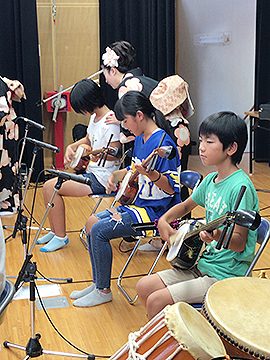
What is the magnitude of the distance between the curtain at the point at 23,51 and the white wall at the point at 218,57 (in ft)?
6.06

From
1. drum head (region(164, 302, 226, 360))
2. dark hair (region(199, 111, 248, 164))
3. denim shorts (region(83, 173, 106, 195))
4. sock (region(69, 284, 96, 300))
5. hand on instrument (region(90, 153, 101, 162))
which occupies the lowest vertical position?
sock (region(69, 284, 96, 300))

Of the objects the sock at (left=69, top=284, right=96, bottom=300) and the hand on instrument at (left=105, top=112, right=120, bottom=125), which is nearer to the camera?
the sock at (left=69, top=284, right=96, bottom=300)

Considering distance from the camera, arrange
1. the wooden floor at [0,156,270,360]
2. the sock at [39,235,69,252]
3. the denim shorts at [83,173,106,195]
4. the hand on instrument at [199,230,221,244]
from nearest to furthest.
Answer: the hand on instrument at [199,230,221,244] → the wooden floor at [0,156,270,360] → the denim shorts at [83,173,106,195] → the sock at [39,235,69,252]

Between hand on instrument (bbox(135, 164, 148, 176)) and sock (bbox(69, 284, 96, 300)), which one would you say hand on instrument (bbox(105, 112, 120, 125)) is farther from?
sock (bbox(69, 284, 96, 300))

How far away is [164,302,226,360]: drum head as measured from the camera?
1267mm

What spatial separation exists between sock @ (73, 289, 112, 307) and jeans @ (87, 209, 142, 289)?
74 millimetres

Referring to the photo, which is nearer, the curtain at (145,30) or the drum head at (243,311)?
the drum head at (243,311)

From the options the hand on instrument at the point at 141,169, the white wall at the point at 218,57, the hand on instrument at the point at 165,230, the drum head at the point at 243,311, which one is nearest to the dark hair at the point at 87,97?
the hand on instrument at the point at 141,169

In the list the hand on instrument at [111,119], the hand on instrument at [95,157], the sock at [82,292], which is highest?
the hand on instrument at [111,119]

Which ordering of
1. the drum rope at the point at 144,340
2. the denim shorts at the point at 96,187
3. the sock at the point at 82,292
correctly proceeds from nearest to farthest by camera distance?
the drum rope at the point at 144,340 → the sock at the point at 82,292 → the denim shorts at the point at 96,187

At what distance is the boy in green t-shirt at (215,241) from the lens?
2.07 m

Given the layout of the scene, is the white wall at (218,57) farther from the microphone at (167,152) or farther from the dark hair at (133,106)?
the microphone at (167,152)

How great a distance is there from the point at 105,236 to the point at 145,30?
11.6 ft

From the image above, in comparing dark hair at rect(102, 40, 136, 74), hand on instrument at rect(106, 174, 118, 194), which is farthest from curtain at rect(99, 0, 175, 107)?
hand on instrument at rect(106, 174, 118, 194)
